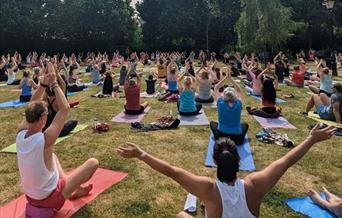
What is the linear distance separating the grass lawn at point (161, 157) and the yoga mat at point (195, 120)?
412 mm

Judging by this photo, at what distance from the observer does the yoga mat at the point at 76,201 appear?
5.43 metres

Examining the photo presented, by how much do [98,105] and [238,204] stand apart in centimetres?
1096

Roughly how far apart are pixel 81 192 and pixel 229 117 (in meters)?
3.79

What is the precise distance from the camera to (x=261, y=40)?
3173cm

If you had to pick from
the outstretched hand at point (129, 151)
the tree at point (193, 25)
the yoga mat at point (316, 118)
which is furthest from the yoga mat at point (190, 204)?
the tree at point (193, 25)

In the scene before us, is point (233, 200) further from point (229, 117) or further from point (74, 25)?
point (74, 25)

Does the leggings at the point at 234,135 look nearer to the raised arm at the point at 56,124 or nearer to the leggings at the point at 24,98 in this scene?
the raised arm at the point at 56,124

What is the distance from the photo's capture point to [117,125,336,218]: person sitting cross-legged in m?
3.51

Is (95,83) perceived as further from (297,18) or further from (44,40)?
(297,18)

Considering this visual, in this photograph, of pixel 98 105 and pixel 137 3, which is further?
pixel 137 3

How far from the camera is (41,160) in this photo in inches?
185

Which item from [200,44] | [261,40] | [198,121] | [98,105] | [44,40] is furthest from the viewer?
[200,44]

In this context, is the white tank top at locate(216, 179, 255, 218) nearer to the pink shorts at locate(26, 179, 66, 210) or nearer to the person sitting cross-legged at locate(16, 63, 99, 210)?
the person sitting cross-legged at locate(16, 63, 99, 210)

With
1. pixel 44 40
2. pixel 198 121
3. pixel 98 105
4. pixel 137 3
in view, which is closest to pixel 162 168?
pixel 198 121
